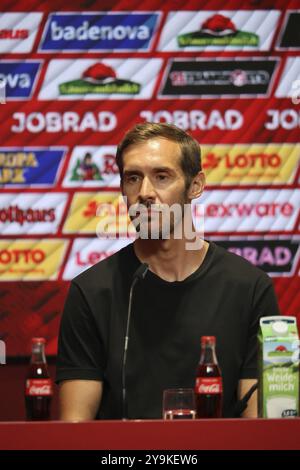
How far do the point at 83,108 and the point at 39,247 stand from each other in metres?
0.44

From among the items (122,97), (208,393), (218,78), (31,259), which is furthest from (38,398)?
(218,78)

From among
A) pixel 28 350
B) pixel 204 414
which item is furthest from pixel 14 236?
pixel 204 414

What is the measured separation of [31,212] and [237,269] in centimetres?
93

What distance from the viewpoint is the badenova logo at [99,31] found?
9.36 ft

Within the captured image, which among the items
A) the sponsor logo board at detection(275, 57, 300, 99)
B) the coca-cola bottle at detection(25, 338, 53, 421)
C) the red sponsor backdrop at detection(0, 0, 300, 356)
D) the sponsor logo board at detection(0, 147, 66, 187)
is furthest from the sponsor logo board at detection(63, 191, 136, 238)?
the coca-cola bottle at detection(25, 338, 53, 421)

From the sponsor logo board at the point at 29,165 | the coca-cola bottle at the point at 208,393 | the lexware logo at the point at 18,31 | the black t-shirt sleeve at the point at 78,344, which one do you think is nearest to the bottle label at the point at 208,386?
the coca-cola bottle at the point at 208,393

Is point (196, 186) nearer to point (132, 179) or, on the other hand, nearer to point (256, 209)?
point (132, 179)

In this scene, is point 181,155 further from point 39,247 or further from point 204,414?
point 39,247

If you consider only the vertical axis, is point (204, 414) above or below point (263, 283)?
below

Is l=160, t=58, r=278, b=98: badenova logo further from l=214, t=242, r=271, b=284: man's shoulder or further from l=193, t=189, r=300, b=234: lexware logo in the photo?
l=214, t=242, r=271, b=284: man's shoulder

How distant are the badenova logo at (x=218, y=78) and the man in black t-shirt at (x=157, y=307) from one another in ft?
2.55

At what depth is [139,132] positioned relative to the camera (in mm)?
2055

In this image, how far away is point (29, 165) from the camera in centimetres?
284
